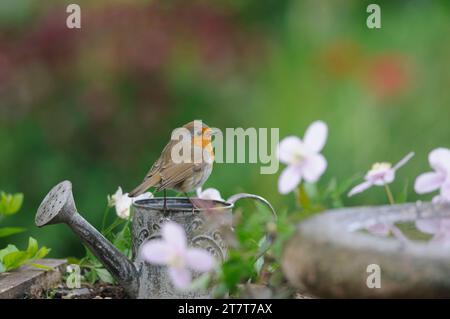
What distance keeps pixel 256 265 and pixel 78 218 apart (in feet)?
1.14

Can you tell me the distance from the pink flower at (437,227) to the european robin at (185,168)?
594 mm

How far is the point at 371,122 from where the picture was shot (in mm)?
2977

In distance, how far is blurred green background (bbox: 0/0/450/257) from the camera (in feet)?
9.60

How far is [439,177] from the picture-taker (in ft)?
4.21

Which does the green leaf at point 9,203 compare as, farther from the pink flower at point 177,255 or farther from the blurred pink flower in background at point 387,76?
the blurred pink flower in background at point 387,76

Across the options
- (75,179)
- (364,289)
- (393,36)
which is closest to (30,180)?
(75,179)

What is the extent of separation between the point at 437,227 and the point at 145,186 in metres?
0.67

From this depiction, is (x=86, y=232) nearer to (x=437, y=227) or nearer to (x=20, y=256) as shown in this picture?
(x=20, y=256)

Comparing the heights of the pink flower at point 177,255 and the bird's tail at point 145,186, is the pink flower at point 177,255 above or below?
below

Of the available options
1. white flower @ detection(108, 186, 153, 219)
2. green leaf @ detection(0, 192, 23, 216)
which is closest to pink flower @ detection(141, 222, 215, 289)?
white flower @ detection(108, 186, 153, 219)

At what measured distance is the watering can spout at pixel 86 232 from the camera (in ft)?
5.00

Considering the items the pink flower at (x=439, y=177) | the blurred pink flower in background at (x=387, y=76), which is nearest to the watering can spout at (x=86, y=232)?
the pink flower at (x=439, y=177)

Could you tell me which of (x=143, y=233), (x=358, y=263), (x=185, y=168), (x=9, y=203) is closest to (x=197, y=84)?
(x=9, y=203)

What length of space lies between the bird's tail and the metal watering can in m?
0.09
